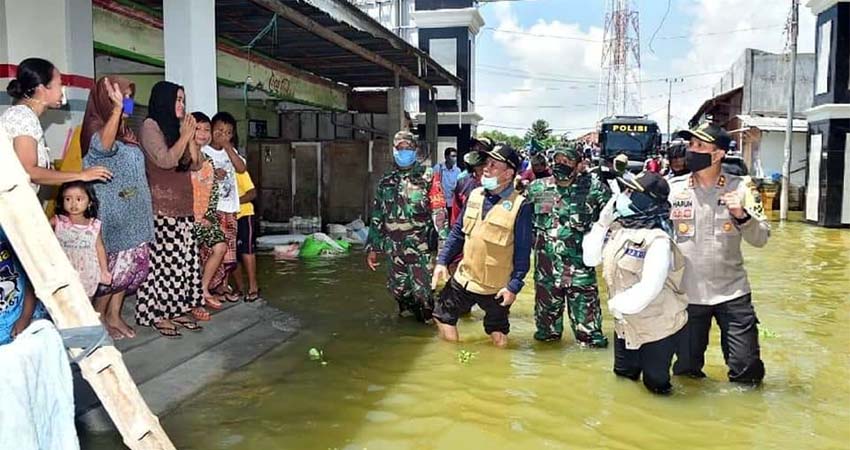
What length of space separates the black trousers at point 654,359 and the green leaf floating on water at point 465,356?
3.77ft

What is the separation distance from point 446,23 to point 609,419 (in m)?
18.1

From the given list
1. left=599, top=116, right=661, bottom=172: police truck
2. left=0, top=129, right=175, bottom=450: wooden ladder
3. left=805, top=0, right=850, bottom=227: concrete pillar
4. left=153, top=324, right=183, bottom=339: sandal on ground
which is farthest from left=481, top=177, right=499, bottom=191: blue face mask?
left=599, top=116, right=661, bottom=172: police truck

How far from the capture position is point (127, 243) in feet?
15.3

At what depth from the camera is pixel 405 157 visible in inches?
245

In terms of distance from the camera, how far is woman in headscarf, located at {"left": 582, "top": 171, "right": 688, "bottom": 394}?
14.1 feet

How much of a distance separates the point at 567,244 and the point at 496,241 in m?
0.63

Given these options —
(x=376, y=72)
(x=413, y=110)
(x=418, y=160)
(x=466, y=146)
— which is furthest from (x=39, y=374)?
(x=413, y=110)

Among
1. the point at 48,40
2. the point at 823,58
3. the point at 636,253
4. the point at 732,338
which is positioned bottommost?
the point at 732,338

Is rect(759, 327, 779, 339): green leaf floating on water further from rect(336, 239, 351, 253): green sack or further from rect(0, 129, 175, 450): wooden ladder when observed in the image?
rect(336, 239, 351, 253): green sack

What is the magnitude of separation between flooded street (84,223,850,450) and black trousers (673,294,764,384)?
0.48 ft

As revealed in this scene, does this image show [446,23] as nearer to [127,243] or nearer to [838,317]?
[838,317]

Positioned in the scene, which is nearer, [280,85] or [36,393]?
[36,393]

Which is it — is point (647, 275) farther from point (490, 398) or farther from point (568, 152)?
point (568, 152)

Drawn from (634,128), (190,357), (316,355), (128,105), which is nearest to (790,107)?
(634,128)
